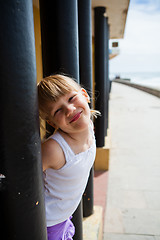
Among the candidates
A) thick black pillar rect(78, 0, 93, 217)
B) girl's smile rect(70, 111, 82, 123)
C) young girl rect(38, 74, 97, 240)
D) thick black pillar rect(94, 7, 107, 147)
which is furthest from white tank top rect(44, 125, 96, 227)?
thick black pillar rect(94, 7, 107, 147)

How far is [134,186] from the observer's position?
4309mm

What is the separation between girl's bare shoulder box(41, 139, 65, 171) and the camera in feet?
3.98

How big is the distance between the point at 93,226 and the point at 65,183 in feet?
5.10

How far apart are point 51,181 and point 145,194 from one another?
10.2 feet

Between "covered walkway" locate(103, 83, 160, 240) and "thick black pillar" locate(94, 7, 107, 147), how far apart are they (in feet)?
2.97

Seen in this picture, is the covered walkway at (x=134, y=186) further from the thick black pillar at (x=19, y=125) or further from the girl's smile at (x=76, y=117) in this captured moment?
the thick black pillar at (x=19, y=125)

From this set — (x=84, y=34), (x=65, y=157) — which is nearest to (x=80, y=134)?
(x=65, y=157)

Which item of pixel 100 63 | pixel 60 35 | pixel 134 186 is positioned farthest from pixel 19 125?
pixel 100 63

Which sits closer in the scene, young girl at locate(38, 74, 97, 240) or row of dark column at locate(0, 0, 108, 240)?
row of dark column at locate(0, 0, 108, 240)

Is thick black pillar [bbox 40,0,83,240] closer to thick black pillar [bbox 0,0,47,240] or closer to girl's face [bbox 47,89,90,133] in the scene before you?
girl's face [bbox 47,89,90,133]

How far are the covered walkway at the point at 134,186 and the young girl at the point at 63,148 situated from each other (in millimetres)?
1897

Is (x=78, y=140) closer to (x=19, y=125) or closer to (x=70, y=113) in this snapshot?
(x=70, y=113)

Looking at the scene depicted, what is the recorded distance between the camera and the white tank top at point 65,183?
1.33 m

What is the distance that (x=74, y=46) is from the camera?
59.1 inches
